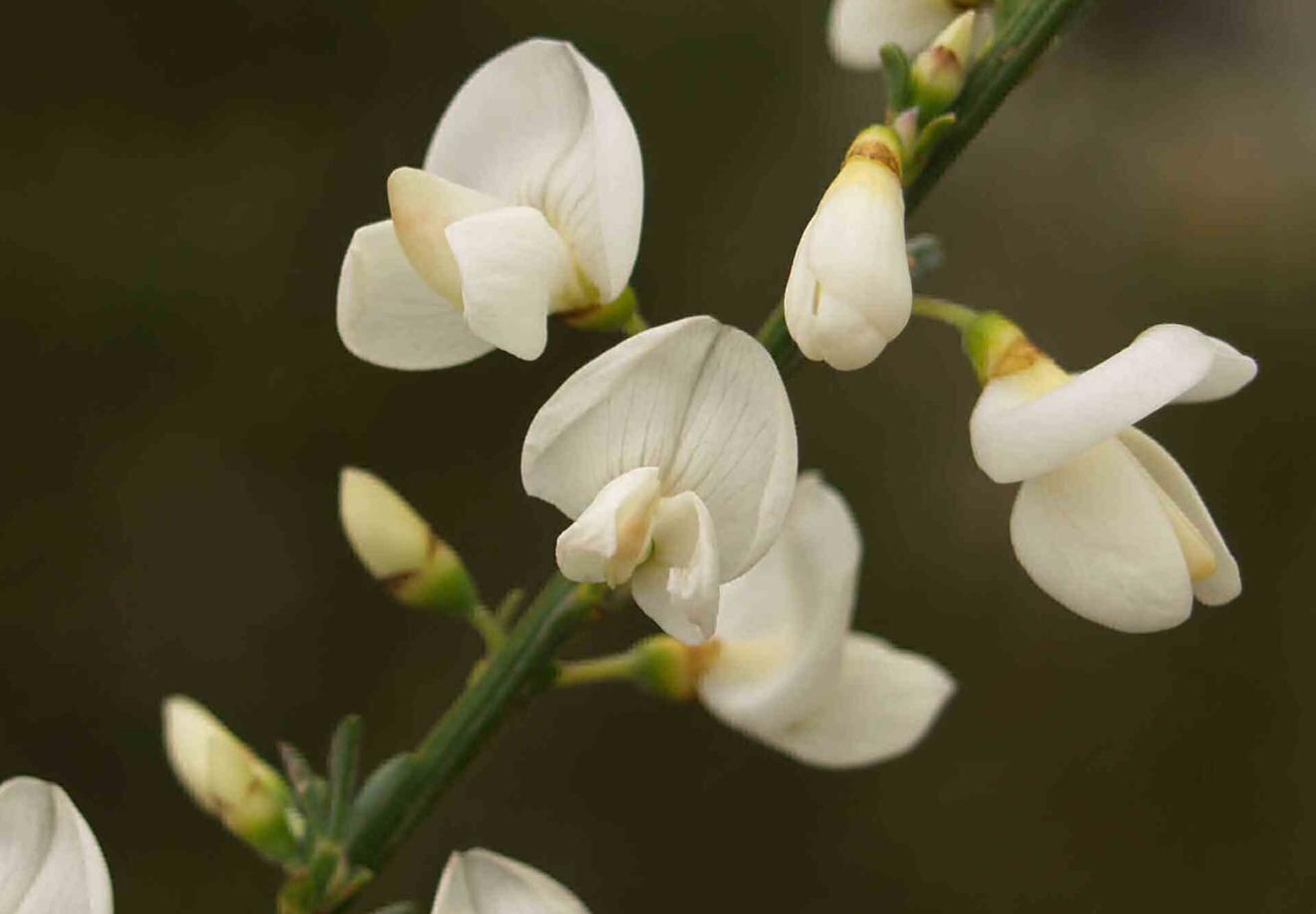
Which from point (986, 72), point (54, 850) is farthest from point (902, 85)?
point (54, 850)

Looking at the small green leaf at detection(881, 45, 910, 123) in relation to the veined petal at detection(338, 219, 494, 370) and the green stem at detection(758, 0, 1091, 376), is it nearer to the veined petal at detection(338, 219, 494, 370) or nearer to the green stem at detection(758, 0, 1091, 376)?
the green stem at detection(758, 0, 1091, 376)

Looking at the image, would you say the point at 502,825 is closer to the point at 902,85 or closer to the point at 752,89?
the point at 752,89

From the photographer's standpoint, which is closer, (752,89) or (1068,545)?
(1068,545)

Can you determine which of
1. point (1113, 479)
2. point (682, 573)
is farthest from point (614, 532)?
point (1113, 479)

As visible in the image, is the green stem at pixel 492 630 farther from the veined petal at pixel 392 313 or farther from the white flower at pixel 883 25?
the white flower at pixel 883 25

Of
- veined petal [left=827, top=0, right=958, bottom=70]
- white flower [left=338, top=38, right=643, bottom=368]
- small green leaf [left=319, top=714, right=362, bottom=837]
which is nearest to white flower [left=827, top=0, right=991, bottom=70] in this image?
veined petal [left=827, top=0, right=958, bottom=70]

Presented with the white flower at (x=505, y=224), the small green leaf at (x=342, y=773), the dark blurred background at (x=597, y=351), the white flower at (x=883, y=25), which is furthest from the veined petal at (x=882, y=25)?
the dark blurred background at (x=597, y=351)
